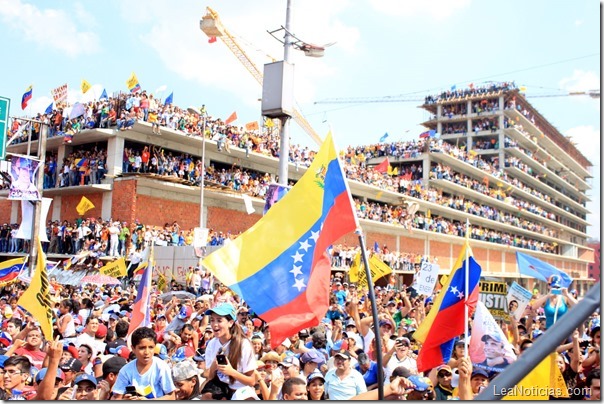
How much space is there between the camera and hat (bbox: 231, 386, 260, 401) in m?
4.39

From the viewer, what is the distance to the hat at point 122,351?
6.36m

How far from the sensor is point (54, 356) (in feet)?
14.5

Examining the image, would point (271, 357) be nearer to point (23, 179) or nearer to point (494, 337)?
point (494, 337)

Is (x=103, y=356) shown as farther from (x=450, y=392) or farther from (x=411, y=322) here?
(x=411, y=322)

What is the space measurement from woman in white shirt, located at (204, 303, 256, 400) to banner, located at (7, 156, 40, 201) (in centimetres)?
1338

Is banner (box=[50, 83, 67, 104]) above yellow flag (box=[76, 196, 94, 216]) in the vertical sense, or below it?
above

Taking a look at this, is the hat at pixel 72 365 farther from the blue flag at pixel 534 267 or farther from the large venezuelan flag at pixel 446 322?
the blue flag at pixel 534 267

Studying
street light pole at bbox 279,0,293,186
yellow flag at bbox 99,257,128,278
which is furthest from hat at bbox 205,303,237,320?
yellow flag at bbox 99,257,128,278

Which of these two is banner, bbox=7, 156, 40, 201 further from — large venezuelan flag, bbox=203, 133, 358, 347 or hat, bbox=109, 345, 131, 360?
large venezuelan flag, bbox=203, 133, 358, 347

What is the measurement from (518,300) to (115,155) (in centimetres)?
2032

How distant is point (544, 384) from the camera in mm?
4309

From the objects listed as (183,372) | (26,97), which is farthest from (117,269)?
(26,97)

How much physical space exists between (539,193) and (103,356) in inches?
3065

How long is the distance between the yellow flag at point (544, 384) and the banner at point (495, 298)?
3.83m
